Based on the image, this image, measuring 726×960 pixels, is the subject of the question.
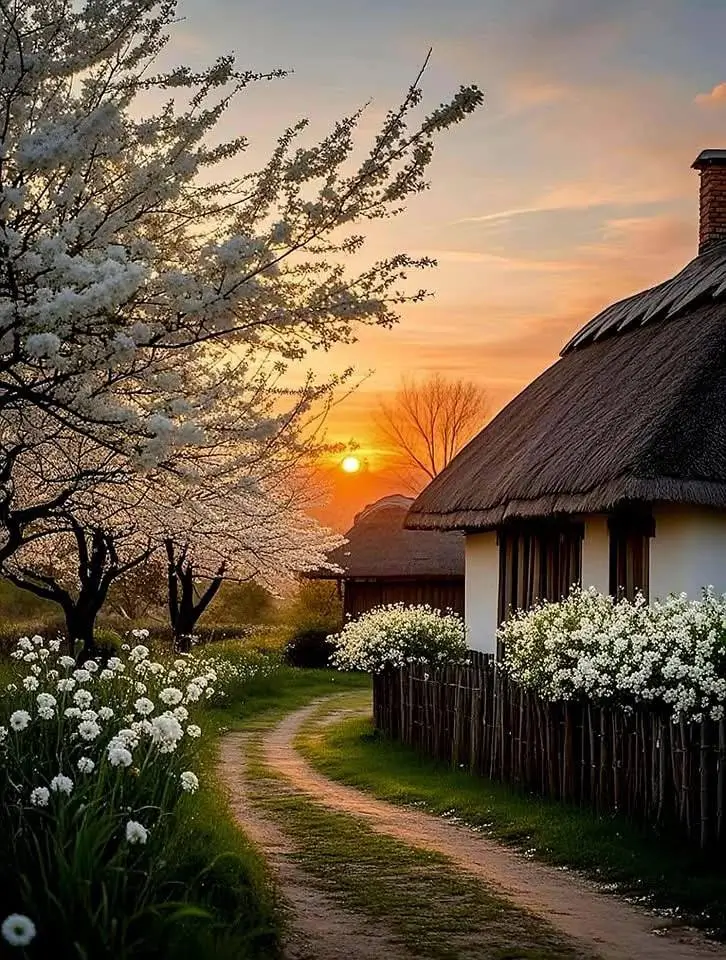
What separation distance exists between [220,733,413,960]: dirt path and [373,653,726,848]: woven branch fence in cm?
248

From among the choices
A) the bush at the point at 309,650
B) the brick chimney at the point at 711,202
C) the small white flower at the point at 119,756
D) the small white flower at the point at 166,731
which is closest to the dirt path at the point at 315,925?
the small white flower at the point at 166,731

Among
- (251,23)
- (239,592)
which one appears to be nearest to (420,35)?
(251,23)

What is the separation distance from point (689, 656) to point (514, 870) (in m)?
1.98

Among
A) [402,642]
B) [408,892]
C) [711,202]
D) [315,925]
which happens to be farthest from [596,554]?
[315,925]

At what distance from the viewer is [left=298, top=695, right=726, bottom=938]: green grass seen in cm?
749

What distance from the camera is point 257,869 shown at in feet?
22.4

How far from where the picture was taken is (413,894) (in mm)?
7375

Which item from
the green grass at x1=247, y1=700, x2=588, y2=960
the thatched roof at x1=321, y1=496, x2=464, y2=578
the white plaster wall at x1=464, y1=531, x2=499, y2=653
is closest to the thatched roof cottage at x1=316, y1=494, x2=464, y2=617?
the thatched roof at x1=321, y1=496, x2=464, y2=578

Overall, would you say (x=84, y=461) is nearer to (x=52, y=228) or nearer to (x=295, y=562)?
(x=52, y=228)

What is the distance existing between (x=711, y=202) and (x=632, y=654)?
9651 mm

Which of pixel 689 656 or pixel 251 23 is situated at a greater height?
pixel 251 23

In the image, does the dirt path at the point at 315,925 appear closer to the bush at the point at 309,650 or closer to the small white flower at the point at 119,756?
the small white flower at the point at 119,756

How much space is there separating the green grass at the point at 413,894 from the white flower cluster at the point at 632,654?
6.22 feet

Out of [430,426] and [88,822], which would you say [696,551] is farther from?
[430,426]
